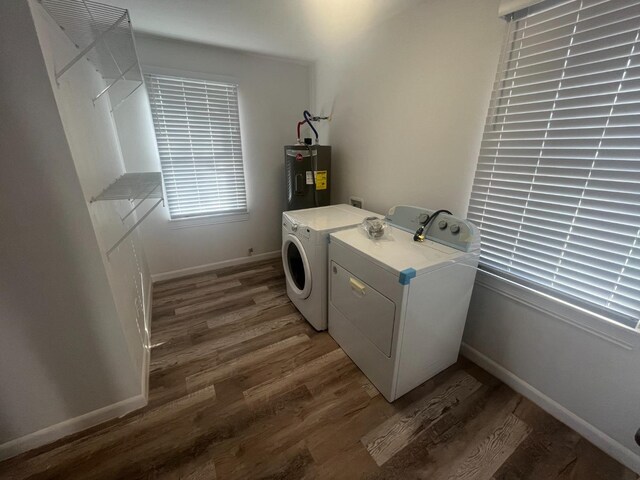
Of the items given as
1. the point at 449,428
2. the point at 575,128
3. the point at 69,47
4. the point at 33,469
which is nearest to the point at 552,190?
the point at 575,128

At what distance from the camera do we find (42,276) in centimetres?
104

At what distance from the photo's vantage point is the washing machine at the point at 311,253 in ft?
5.77

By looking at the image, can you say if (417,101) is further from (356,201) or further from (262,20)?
(262,20)

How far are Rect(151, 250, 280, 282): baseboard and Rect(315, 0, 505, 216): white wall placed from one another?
142 cm

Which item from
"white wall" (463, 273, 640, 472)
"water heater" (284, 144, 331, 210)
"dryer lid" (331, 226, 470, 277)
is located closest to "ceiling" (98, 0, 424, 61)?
"water heater" (284, 144, 331, 210)

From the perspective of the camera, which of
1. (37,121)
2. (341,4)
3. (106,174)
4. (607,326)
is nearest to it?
(37,121)

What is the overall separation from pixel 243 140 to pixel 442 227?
2290 mm

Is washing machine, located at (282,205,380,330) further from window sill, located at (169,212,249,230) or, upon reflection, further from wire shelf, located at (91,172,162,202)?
window sill, located at (169,212,249,230)

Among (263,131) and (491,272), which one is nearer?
(491,272)

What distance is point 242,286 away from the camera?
2.62 m

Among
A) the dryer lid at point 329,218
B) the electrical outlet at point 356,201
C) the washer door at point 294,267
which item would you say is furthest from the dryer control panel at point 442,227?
the washer door at point 294,267

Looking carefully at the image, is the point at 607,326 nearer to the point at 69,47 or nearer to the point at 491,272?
the point at 491,272

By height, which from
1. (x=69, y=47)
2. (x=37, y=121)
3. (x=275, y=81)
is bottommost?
(x=37, y=121)

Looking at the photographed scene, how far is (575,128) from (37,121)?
85.5 inches
